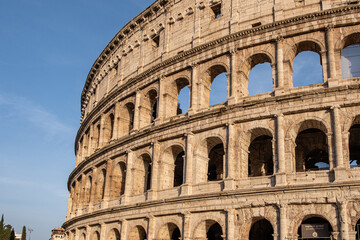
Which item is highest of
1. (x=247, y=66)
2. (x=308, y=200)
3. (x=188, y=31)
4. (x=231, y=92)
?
(x=188, y=31)

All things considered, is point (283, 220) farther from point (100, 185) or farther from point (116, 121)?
point (100, 185)

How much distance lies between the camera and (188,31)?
993 inches

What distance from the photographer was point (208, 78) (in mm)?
23391

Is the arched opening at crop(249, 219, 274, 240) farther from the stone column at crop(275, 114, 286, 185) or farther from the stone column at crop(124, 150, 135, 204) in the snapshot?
the stone column at crop(124, 150, 135, 204)

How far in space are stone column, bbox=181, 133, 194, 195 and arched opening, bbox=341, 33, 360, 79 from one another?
322 inches

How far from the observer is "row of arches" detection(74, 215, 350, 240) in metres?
17.5

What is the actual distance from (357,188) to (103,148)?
1661 centimetres

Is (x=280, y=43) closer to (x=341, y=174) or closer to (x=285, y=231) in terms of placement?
(x=341, y=174)

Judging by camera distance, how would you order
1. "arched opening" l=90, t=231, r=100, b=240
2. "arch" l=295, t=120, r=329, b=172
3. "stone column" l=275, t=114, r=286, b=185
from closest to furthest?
"stone column" l=275, t=114, r=286, b=185
"arch" l=295, t=120, r=329, b=172
"arched opening" l=90, t=231, r=100, b=240

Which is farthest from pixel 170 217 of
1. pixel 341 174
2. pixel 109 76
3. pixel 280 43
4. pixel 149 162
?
pixel 109 76

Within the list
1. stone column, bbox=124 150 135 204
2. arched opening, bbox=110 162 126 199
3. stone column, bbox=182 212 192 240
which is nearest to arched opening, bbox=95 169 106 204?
arched opening, bbox=110 162 126 199

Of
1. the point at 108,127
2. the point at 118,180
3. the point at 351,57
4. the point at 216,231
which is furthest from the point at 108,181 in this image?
the point at 351,57

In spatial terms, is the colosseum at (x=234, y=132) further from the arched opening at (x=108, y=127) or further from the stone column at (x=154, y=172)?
the arched opening at (x=108, y=127)

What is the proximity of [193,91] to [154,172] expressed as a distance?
4970 millimetres
